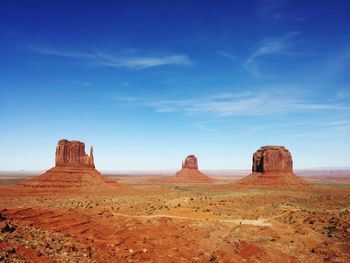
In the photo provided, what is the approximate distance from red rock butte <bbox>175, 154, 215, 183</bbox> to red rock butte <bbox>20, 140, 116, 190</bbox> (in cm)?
8043

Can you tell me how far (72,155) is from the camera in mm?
102312

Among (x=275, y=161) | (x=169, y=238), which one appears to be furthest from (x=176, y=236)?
(x=275, y=161)

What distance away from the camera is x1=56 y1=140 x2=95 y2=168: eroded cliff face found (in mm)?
100750

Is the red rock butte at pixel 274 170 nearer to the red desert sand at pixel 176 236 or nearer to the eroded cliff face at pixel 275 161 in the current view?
the eroded cliff face at pixel 275 161

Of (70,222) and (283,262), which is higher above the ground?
(70,222)

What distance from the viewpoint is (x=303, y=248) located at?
104ft

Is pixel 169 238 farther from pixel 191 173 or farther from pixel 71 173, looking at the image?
pixel 191 173

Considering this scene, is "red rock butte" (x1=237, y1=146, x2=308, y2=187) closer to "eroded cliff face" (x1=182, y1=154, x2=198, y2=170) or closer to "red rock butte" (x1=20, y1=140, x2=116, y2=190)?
"red rock butte" (x1=20, y1=140, x2=116, y2=190)

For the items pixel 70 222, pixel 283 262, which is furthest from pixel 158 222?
pixel 283 262

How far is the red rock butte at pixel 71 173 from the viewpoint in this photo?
299 ft

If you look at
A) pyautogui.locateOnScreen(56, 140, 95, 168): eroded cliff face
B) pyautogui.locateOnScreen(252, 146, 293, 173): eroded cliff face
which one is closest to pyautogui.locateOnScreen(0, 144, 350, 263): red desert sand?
pyautogui.locateOnScreen(56, 140, 95, 168): eroded cliff face

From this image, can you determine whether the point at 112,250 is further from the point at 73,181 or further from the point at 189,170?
the point at 189,170

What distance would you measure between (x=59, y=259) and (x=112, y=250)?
6454 millimetres

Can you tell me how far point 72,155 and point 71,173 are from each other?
23.3ft
